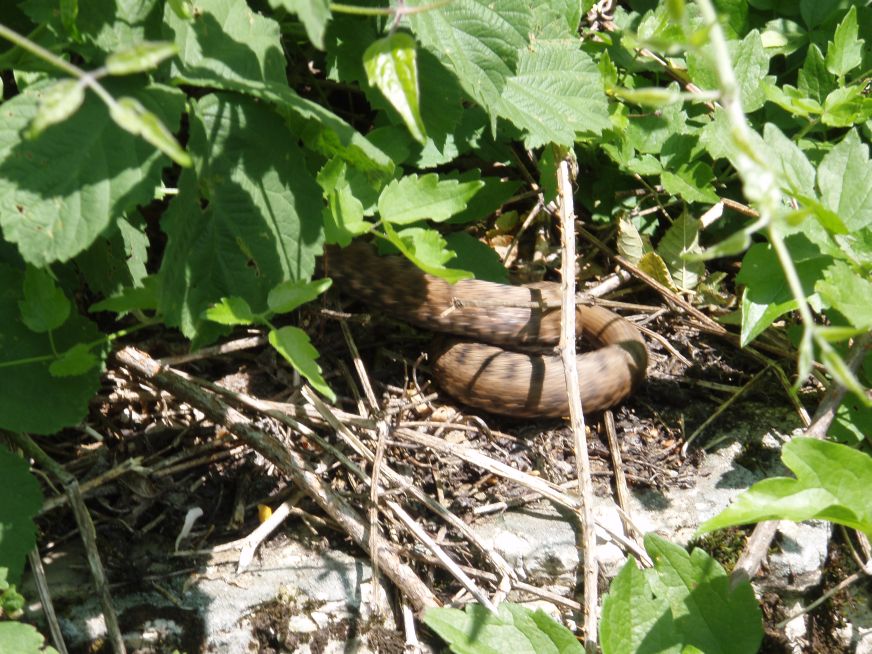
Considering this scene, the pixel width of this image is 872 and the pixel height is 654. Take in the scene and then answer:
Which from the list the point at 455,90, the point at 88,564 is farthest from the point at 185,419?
the point at 455,90

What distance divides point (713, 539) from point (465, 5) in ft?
6.51

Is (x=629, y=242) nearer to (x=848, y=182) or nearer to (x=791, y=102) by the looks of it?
(x=791, y=102)

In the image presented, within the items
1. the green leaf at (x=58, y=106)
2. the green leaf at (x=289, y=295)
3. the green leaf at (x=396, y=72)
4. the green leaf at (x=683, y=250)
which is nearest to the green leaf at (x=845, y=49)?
the green leaf at (x=683, y=250)

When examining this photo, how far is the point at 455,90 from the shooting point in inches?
118

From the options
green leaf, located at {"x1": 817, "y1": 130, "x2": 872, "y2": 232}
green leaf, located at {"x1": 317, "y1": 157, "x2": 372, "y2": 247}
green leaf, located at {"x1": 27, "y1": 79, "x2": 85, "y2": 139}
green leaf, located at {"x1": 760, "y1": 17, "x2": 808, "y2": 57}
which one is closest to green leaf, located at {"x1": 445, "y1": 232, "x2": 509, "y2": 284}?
green leaf, located at {"x1": 317, "y1": 157, "x2": 372, "y2": 247}

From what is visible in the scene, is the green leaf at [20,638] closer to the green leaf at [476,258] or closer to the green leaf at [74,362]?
the green leaf at [74,362]

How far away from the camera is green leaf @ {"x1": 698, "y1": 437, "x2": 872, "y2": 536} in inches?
102

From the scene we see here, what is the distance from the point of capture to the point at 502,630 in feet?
8.84

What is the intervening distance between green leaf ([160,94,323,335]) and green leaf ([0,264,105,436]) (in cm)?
50

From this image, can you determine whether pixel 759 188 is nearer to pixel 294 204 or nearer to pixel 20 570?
pixel 294 204

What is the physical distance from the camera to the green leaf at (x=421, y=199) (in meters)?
2.75

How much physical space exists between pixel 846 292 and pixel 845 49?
4.64 ft

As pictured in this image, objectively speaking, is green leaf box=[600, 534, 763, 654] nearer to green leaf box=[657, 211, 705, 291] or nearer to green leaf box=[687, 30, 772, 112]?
green leaf box=[657, 211, 705, 291]

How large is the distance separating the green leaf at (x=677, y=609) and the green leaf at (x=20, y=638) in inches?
61.5
